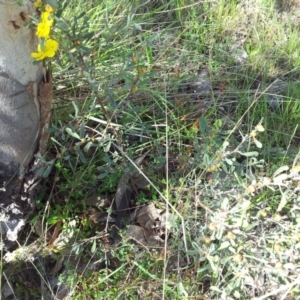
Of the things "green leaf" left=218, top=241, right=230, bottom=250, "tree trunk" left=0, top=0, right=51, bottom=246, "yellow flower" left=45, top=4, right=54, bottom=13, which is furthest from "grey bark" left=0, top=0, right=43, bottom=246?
"green leaf" left=218, top=241, right=230, bottom=250

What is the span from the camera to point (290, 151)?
5.87 ft

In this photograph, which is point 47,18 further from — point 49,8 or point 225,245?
point 225,245

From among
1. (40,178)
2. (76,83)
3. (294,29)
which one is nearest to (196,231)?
(40,178)

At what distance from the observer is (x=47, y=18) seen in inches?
45.9

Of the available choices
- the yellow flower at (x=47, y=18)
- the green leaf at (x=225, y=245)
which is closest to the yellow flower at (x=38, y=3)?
the yellow flower at (x=47, y=18)

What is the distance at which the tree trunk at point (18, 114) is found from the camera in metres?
1.27

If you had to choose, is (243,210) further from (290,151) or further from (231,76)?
(231,76)

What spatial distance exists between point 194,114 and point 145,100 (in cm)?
20

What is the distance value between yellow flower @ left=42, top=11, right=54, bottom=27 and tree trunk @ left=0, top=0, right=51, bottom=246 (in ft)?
0.30

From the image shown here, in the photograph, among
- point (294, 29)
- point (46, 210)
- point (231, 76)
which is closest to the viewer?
point (46, 210)

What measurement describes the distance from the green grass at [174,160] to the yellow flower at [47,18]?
89 millimetres

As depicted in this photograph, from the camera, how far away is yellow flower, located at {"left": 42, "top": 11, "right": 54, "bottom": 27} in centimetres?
115

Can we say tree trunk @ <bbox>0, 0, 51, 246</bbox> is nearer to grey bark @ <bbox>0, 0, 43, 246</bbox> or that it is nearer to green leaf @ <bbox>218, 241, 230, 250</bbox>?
grey bark @ <bbox>0, 0, 43, 246</bbox>

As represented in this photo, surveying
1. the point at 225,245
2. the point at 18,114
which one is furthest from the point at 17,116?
the point at 225,245
